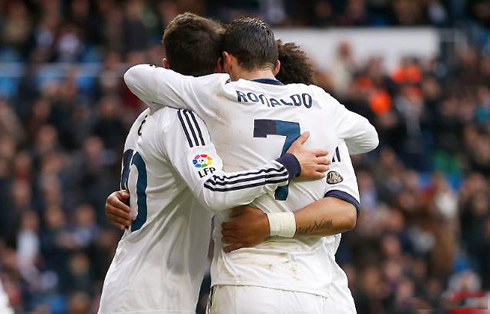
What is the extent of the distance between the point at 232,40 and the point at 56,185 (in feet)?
28.3

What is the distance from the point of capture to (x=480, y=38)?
21.4 m

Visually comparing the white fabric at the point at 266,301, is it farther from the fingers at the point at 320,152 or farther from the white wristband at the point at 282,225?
the fingers at the point at 320,152

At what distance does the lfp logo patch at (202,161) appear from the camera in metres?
5.33

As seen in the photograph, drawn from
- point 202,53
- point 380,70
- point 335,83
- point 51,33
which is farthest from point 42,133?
point 202,53

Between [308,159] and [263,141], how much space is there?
22cm

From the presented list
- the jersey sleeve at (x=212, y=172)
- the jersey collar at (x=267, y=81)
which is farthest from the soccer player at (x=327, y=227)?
the jersey collar at (x=267, y=81)

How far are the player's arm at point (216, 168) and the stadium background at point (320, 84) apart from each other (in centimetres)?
635

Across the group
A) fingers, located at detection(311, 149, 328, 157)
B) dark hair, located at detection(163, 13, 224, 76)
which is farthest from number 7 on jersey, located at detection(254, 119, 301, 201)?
dark hair, located at detection(163, 13, 224, 76)

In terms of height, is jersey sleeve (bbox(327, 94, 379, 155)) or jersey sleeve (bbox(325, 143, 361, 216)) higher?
jersey sleeve (bbox(327, 94, 379, 155))

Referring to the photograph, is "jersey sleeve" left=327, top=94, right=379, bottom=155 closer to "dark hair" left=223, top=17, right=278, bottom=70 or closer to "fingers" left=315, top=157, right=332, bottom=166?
"fingers" left=315, top=157, right=332, bottom=166

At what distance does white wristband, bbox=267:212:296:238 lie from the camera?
5379 millimetres

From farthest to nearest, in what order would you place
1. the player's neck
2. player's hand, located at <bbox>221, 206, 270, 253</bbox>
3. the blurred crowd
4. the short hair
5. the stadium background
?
the blurred crowd, the stadium background, the short hair, the player's neck, player's hand, located at <bbox>221, 206, 270, 253</bbox>

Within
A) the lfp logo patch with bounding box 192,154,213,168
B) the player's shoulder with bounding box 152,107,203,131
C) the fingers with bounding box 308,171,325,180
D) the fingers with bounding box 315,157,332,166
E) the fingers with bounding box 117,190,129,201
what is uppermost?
the player's shoulder with bounding box 152,107,203,131

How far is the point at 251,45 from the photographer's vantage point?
219 inches
